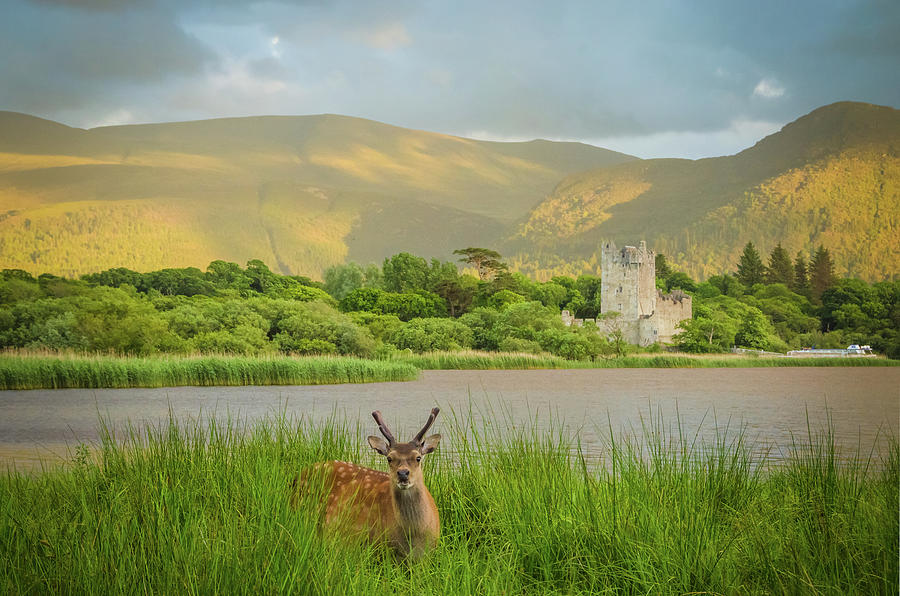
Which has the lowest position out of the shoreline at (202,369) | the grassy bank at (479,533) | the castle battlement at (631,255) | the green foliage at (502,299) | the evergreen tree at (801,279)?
the shoreline at (202,369)

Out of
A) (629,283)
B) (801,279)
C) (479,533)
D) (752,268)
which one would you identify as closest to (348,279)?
(629,283)

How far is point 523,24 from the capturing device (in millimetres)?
12000

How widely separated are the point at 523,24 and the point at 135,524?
10.8 metres

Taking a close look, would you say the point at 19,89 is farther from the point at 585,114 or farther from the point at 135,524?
A: the point at 135,524

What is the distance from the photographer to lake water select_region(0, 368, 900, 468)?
35.7 feet

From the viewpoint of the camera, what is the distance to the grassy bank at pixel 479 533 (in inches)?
104

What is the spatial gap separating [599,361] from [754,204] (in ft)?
130

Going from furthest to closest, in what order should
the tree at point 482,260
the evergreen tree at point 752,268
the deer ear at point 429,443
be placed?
the tree at point 482,260 < the evergreen tree at point 752,268 < the deer ear at point 429,443

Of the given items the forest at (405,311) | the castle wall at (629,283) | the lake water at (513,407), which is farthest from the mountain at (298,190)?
the castle wall at (629,283)

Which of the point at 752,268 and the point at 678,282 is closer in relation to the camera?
the point at 752,268

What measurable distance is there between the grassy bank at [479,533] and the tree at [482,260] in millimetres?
60193

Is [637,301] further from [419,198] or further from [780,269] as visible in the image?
[419,198]

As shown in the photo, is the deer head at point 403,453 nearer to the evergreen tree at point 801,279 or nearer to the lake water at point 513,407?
the lake water at point 513,407

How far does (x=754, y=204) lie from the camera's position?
7225 centimetres
